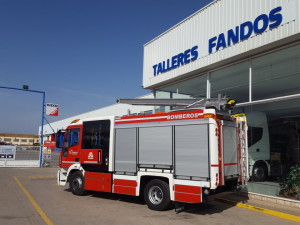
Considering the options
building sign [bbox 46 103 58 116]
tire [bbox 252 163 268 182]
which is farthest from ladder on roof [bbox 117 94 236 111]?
building sign [bbox 46 103 58 116]

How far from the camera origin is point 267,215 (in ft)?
25.6

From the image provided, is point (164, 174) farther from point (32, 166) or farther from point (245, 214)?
point (32, 166)

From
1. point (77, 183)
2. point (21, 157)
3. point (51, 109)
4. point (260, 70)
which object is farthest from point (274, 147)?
point (51, 109)

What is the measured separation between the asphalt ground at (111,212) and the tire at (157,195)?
0.57ft

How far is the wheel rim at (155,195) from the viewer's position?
811 cm

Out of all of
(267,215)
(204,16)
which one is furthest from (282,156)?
(204,16)

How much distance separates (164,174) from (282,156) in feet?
14.0

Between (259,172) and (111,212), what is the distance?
5347 mm

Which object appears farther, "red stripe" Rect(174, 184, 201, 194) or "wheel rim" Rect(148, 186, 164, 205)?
"wheel rim" Rect(148, 186, 164, 205)

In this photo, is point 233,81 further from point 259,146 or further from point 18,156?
point 18,156

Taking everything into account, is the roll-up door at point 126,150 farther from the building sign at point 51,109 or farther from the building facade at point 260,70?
the building sign at point 51,109

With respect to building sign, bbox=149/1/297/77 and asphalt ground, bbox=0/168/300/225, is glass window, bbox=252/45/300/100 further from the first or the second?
asphalt ground, bbox=0/168/300/225

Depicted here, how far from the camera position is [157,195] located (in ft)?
26.9

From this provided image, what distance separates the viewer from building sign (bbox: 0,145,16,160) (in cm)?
2341
